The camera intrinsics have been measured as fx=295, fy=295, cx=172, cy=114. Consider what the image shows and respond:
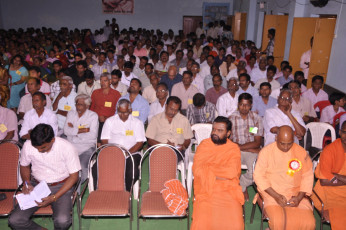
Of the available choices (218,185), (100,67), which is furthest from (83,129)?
(100,67)

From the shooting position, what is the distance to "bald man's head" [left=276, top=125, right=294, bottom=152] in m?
3.11

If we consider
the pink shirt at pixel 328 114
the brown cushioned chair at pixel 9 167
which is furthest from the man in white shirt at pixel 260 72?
the brown cushioned chair at pixel 9 167

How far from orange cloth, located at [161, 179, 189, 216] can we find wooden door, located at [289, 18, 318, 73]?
6.72 metres

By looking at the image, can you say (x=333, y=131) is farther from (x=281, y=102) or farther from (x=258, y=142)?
(x=258, y=142)

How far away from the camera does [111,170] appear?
11.3 ft

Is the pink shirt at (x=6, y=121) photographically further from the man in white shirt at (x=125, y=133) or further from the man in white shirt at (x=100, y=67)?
the man in white shirt at (x=100, y=67)

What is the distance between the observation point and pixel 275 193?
124 inches

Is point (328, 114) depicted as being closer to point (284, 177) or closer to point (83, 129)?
point (284, 177)

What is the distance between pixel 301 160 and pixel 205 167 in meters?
1.04

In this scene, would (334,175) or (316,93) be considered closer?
(334,175)

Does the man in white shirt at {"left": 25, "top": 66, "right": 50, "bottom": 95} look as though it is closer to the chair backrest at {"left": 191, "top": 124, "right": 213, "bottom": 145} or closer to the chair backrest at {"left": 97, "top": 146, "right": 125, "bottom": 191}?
the chair backrest at {"left": 97, "top": 146, "right": 125, "bottom": 191}

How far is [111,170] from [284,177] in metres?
1.94

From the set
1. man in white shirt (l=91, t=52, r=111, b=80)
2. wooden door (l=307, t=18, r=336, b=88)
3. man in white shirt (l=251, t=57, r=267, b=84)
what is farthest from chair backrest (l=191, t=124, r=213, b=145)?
wooden door (l=307, t=18, r=336, b=88)

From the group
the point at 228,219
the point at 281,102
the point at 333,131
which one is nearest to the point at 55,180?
the point at 228,219
